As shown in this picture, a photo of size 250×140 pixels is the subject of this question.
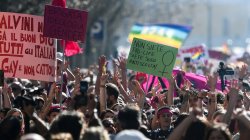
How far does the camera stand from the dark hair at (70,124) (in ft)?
28.6

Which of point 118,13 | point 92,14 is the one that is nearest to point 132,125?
point 92,14

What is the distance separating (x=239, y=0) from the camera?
124 meters

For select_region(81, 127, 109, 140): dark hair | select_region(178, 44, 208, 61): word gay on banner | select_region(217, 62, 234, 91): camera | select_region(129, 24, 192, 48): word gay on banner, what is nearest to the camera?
select_region(81, 127, 109, 140): dark hair

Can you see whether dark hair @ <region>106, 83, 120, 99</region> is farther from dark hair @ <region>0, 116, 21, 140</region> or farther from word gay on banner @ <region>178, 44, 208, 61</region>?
word gay on banner @ <region>178, 44, 208, 61</region>

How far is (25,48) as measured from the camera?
12.6m

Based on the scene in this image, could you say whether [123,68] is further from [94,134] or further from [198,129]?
[94,134]

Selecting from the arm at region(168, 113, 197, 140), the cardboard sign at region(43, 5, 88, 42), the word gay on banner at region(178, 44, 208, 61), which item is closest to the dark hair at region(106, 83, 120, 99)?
the cardboard sign at region(43, 5, 88, 42)

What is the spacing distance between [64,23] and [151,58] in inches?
49.5

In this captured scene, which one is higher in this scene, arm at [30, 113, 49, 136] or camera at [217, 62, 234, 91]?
camera at [217, 62, 234, 91]

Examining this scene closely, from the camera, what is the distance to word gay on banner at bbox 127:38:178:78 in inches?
501

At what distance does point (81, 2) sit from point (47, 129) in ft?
79.2

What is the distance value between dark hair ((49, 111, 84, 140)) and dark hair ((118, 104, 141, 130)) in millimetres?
528

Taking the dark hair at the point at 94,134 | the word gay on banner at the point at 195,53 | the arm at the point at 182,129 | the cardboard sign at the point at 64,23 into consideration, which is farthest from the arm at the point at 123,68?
the word gay on banner at the point at 195,53

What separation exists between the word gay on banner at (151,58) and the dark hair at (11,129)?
11.4ft
